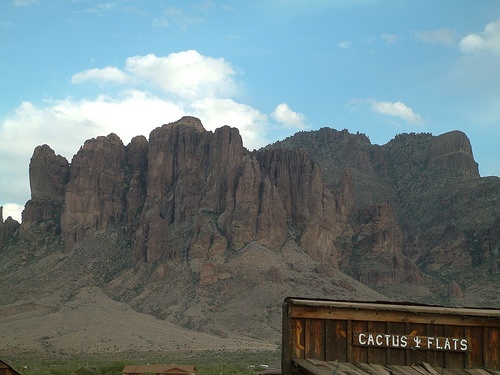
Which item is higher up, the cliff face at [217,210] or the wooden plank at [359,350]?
the cliff face at [217,210]

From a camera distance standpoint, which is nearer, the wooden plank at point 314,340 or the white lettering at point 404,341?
the wooden plank at point 314,340

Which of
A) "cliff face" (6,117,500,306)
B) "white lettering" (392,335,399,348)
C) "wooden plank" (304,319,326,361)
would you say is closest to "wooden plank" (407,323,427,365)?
"white lettering" (392,335,399,348)

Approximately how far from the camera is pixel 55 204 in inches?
6053

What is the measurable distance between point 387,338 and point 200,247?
114 meters

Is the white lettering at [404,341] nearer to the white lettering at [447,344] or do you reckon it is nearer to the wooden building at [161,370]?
the white lettering at [447,344]

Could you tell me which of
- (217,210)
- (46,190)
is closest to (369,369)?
(217,210)

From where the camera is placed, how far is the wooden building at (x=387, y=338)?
1520 cm

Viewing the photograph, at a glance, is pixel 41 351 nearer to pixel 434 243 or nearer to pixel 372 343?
pixel 372 343

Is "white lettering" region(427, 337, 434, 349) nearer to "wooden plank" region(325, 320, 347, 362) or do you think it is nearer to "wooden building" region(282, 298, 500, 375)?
"wooden building" region(282, 298, 500, 375)

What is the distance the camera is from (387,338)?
15.6 metres

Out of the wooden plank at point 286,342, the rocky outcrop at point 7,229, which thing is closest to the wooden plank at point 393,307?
the wooden plank at point 286,342

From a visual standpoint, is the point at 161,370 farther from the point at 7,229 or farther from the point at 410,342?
the point at 7,229

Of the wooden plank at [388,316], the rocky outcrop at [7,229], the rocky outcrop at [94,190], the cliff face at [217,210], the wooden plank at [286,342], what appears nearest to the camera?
the wooden plank at [286,342]

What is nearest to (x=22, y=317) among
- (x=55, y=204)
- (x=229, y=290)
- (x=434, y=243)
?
(x=229, y=290)
